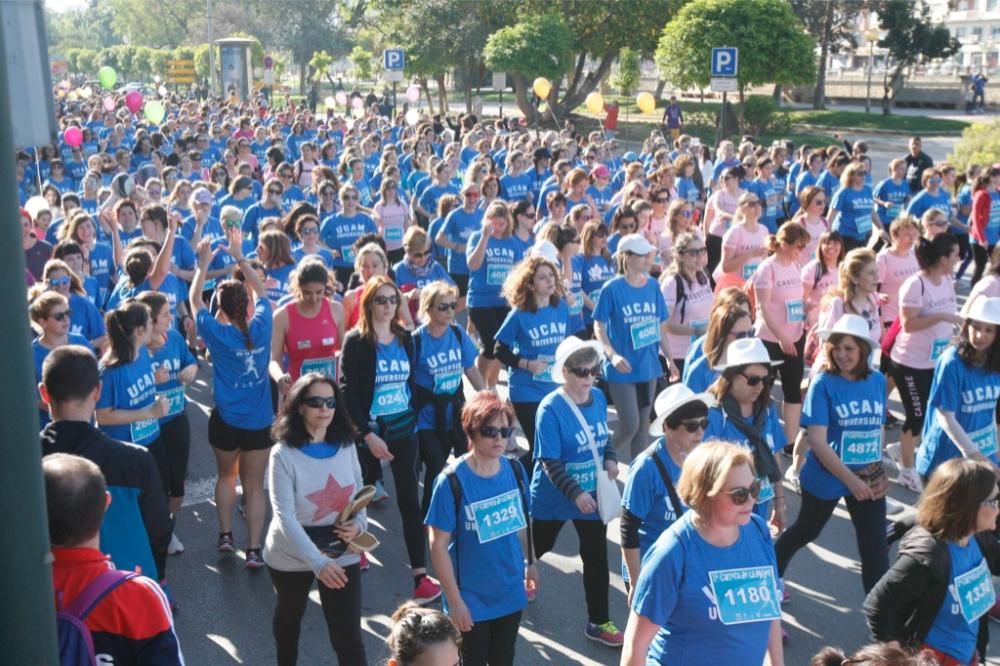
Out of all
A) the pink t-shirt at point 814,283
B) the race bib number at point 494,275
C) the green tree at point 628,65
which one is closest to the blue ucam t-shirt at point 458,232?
the race bib number at point 494,275

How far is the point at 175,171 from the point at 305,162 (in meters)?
2.86

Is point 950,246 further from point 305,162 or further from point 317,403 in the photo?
point 305,162

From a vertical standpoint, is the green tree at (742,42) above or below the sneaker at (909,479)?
above

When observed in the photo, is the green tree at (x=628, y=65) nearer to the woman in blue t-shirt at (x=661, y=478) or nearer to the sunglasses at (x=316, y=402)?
the woman in blue t-shirt at (x=661, y=478)

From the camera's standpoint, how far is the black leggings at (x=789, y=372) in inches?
333

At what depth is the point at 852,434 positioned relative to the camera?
5.81m

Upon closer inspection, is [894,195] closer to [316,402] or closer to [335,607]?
[316,402]

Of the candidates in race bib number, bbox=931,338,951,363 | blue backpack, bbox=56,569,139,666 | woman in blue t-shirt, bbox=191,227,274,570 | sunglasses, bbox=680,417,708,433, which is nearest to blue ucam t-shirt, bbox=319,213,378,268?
woman in blue t-shirt, bbox=191,227,274,570

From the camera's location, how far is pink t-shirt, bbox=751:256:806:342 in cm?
830

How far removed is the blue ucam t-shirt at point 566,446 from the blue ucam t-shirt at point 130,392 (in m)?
2.17

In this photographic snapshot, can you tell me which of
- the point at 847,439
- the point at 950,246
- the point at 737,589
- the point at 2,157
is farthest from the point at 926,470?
the point at 2,157

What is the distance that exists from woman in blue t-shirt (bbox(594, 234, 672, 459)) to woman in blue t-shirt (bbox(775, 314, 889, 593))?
183 centimetres

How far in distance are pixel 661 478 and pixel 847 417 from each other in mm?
1419

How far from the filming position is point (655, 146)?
18719 mm
